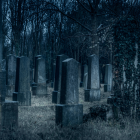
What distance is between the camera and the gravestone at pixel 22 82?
9.16 m

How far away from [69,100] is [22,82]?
412 centimetres

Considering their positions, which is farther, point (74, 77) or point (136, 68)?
point (136, 68)

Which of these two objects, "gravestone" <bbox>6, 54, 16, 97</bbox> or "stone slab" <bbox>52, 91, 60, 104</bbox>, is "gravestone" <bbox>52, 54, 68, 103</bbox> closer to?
"stone slab" <bbox>52, 91, 60, 104</bbox>

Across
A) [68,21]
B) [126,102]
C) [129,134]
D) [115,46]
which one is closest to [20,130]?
[129,134]

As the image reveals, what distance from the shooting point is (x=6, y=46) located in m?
25.6

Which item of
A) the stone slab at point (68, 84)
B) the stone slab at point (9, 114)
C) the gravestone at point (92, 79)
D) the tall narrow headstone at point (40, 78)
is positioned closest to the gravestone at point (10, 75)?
the tall narrow headstone at point (40, 78)

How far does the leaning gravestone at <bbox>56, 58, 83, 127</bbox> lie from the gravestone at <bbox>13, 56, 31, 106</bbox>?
3.87m

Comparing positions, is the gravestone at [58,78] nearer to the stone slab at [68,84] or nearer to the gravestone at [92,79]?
the gravestone at [92,79]

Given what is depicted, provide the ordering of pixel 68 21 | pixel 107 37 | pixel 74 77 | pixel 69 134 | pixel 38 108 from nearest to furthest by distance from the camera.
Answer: pixel 69 134 → pixel 74 77 → pixel 107 37 → pixel 38 108 → pixel 68 21

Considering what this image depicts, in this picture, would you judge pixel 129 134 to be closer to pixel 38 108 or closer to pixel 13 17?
pixel 38 108

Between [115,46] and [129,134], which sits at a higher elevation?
[115,46]

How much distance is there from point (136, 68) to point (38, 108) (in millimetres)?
4305

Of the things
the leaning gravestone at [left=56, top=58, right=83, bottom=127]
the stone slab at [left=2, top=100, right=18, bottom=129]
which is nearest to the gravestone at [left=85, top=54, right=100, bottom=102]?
the leaning gravestone at [left=56, top=58, right=83, bottom=127]

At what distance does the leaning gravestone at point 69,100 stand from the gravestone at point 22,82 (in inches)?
153
